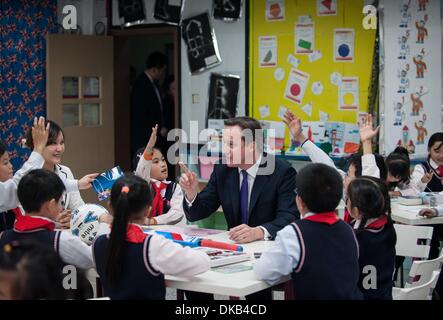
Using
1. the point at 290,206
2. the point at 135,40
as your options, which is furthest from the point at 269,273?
the point at 135,40

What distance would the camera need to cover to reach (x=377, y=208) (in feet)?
11.0

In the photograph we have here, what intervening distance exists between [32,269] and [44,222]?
0.88m

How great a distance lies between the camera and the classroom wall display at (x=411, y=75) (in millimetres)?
6285

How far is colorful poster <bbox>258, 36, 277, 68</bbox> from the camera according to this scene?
22.8 feet

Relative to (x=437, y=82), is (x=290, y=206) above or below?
below

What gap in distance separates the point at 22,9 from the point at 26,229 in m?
4.89

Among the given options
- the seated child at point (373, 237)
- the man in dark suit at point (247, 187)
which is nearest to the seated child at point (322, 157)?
the man in dark suit at point (247, 187)

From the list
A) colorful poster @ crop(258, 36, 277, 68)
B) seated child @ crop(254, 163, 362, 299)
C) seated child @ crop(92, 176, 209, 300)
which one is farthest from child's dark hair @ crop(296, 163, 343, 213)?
colorful poster @ crop(258, 36, 277, 68)

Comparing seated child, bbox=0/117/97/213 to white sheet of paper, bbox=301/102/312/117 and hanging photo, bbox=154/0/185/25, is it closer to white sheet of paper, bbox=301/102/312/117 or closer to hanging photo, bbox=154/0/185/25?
white sheet of paper, bbox=301/102/312/117

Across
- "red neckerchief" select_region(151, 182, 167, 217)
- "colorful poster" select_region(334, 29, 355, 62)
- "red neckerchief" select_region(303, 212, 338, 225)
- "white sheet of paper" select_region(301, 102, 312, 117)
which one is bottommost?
"red neckerchief" select_region(151, 182, 167, 217)

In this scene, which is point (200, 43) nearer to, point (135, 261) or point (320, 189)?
point (320, 189)

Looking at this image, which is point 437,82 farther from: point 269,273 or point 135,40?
point 135,40

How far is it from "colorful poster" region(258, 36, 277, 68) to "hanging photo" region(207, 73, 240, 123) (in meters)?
0.31

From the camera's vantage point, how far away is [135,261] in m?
2.92
